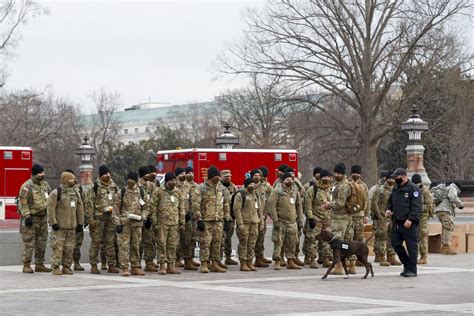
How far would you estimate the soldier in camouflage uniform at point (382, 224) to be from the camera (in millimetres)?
21516

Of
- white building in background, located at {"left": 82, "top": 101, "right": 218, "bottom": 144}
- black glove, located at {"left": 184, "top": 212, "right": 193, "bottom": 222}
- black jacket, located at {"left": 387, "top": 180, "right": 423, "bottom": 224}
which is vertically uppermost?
white building in background, located at {"left": 82, "top": 101, "right": 218, "bottom": 144}

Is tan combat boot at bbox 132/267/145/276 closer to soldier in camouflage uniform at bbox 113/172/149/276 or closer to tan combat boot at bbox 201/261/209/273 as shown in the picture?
soldier in camouflage uniform at bbox 113/172/149/276

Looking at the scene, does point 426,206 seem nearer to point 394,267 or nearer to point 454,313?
point 394,267

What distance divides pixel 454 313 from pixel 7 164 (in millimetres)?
23026

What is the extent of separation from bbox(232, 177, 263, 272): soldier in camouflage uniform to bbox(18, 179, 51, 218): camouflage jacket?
360 centimetres

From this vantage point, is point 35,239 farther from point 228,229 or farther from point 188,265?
point 228,229

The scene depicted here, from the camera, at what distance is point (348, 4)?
49.8 m

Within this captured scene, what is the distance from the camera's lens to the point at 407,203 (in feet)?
61.9

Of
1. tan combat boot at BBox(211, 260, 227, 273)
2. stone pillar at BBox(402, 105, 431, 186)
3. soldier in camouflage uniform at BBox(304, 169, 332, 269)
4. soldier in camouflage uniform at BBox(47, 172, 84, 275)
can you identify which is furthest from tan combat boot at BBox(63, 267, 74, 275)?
stone pillar at BBox(402, 105, 431, 186)

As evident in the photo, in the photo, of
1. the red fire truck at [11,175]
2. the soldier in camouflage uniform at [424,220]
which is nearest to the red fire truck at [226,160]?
the red fire truck at [11,175]

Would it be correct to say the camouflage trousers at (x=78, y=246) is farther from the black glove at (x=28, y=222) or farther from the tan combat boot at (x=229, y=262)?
the tan combat boot at (x=229, y=262)

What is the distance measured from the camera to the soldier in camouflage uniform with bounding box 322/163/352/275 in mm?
19203

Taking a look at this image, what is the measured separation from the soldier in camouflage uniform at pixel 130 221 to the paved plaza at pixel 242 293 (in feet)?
1.19

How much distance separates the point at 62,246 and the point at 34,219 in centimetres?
84
